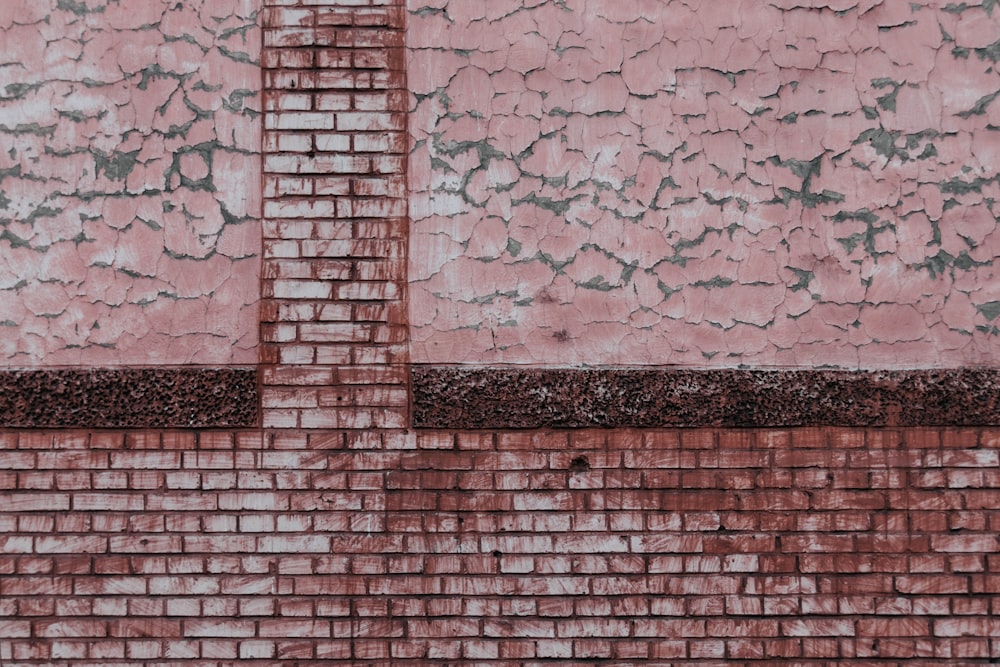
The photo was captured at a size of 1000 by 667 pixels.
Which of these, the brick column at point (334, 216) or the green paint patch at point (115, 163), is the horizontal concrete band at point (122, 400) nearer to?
the brick column at point (334, 216)

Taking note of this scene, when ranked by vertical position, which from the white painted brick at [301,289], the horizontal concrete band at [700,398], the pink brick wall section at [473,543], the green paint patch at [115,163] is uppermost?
the green paint patch at [115,163]

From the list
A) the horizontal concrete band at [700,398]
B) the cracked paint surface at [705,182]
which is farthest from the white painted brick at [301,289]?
the horizontal concrete band at [700,398]

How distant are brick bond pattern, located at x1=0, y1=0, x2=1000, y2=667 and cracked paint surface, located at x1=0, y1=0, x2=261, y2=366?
0.31 m

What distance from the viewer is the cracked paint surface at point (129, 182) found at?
2.32m

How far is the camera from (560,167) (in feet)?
7.70

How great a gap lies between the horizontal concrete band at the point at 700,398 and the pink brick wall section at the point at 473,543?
0.20 ft

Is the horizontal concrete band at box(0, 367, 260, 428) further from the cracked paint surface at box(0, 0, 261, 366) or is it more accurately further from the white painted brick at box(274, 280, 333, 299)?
the white painted brick at box(274, 280, 333, 299)

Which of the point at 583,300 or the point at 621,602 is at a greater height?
the point at 583,300

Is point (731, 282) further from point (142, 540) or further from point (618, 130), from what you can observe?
point (142, 540)

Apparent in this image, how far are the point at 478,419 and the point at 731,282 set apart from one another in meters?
1.05

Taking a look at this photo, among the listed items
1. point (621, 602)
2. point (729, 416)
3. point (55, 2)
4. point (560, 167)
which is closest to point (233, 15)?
point (55, 2)

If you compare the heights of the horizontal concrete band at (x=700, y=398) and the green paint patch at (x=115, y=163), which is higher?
the green paint patch at (x=115, y=163)

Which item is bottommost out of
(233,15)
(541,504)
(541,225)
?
(541,504)

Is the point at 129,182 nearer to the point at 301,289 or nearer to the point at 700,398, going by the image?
the point at 301,289
